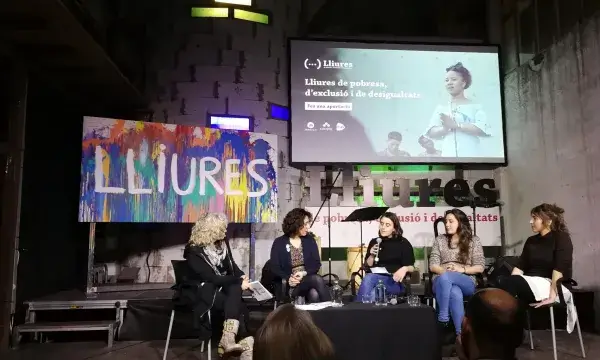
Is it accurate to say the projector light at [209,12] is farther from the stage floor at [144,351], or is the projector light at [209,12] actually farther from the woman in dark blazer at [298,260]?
the stage floor at [144,351]

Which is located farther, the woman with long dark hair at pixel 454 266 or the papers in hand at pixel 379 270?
the papers in hand at pixel 379 270

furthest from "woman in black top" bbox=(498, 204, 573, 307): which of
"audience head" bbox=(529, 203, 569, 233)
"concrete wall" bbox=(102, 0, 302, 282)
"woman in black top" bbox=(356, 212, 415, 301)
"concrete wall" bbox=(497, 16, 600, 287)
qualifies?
"concrete wall" bbox=(102, 0, 302, 282)

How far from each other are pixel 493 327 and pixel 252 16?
525cm

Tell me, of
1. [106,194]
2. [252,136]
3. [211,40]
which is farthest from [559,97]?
[106,194]

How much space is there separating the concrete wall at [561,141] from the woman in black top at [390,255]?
1887 millimetres

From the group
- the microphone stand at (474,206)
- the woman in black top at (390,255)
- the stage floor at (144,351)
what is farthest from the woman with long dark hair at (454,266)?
the microphone stand at (474,206)

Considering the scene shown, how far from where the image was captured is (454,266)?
367 centimetres

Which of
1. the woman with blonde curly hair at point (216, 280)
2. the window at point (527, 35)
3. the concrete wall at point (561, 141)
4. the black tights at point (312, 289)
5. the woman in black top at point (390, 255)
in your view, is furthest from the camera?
the window at point (527, 35)

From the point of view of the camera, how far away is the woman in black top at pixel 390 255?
383cm

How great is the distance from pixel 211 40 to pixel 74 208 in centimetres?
241

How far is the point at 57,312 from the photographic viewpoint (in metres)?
4.09

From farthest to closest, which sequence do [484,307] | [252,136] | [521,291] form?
[252,136] < [521,291] < [484,307]

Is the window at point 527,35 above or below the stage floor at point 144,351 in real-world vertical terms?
above

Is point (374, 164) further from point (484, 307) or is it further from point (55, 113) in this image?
point (484, 307)
